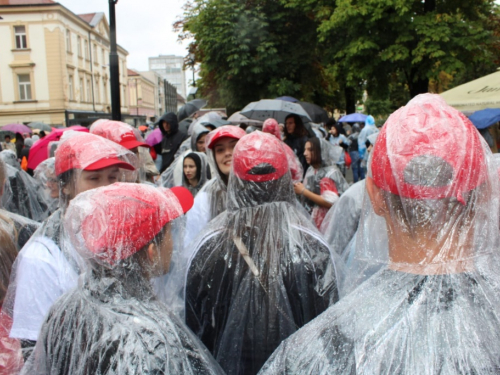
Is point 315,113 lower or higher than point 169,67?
lower

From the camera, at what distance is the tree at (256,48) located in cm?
1842

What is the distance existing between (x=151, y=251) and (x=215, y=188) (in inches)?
70.0

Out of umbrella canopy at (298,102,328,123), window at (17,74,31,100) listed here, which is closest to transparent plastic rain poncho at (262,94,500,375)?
umbrella canopy at (298,102,328,123)

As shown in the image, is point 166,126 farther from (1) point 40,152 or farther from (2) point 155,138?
(1) point 40,152

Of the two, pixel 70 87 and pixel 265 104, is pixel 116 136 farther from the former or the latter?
pixel 70 87

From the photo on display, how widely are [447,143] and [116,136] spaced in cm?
284

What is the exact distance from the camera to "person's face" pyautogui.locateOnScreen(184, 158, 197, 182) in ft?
14.8

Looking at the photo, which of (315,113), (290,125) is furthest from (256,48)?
(290,125)

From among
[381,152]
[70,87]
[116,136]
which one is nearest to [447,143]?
[381,152]

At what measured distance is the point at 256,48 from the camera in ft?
61.2

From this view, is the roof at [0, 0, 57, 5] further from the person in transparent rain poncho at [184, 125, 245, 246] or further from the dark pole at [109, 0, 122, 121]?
the person in transparent rain poncho at [184, 125, 245, 246]

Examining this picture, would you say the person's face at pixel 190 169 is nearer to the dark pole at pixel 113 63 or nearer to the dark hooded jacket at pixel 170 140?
the dark hooded jacket at pixel 170 140

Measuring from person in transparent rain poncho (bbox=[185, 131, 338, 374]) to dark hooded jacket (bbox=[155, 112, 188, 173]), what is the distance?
485 centimetres

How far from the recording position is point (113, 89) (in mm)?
6828
